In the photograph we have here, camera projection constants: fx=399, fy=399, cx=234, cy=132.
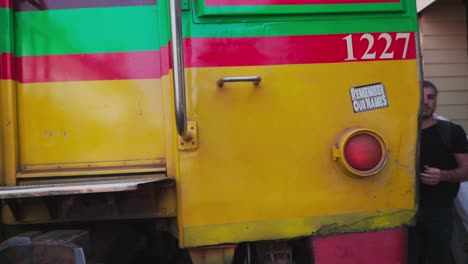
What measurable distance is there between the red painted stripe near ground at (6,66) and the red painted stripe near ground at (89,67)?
47 mm

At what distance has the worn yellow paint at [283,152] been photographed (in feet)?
5.88

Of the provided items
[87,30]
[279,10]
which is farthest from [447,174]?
[87,30]

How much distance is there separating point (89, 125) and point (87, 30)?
18.4 inches

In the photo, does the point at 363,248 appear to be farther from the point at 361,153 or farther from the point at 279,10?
the point at 279,10

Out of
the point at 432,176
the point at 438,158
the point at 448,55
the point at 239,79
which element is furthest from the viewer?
the point at 448,55

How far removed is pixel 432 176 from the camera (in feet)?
8.14

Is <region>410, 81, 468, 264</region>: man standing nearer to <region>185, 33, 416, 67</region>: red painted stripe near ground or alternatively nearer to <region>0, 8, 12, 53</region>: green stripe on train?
<region>185, 33, 416, 67</region>: red painted stripe near ground

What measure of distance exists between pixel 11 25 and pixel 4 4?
98 millimetres

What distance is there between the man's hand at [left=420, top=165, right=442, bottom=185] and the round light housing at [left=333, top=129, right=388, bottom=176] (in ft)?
2.80

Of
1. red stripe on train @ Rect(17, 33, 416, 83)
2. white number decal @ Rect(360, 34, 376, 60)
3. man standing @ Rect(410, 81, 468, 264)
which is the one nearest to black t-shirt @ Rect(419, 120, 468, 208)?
man standing @ Rect(410, 81, 468, 264)

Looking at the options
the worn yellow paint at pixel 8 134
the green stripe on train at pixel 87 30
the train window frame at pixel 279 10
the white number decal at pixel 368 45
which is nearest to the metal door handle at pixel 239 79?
the train window frame at pixel 279 10

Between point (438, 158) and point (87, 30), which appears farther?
point (438, 158)

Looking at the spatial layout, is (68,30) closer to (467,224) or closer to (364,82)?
(364,82)

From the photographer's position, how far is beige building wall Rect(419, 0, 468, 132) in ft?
18.7
